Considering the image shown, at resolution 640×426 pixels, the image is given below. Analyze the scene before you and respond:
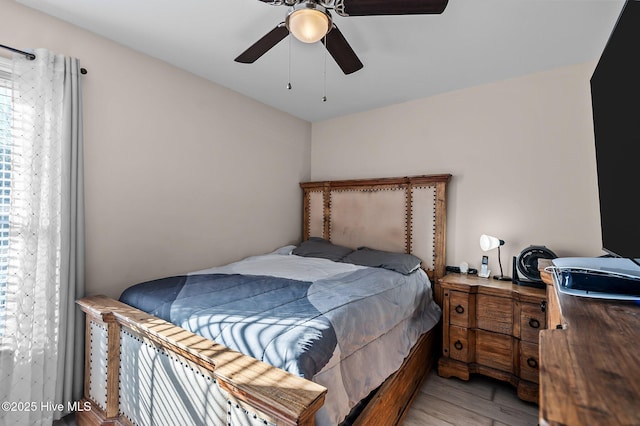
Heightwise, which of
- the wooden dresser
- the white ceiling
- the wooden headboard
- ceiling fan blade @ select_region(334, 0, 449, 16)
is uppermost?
the white ceiling

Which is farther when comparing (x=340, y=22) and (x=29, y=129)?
(x=340, y=22)

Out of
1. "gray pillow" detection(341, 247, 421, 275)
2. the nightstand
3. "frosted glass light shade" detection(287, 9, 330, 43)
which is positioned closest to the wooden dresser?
"frosted glass light shade" detection(287, 9, 330, 43)

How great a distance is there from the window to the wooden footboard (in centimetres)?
41

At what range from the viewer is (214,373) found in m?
1.11

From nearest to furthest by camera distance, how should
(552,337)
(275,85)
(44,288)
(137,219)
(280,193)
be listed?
(552,337), (44,288), (137,219), (275,85), (280,193)

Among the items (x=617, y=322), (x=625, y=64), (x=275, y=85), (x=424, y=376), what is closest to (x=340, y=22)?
(x=275, y=85)

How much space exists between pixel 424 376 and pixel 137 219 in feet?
8.56

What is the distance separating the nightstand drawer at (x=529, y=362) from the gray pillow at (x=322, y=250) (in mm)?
1674

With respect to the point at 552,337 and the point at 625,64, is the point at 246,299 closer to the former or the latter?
the point at 552,337

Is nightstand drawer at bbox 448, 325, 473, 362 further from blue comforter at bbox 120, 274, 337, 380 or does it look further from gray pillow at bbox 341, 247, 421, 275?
blue comforter at bbox 120, 274, 337, 380

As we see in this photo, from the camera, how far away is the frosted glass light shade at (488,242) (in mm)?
2502

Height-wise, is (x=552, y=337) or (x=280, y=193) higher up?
(x=280, y=193)

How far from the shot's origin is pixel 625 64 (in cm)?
78

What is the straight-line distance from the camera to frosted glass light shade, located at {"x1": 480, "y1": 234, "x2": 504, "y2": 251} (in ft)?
8.21
